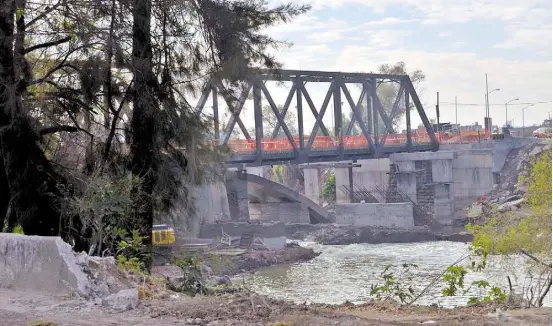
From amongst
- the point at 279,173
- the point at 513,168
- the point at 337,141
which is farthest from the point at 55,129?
the point at 279,173

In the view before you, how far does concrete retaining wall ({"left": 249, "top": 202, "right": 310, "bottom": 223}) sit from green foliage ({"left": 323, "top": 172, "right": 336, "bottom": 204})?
43.5ft

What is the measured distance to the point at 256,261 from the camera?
49.4m

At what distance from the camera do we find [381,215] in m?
68.5

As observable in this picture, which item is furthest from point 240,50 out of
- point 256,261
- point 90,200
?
point 256,261

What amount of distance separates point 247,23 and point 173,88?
8.09ft

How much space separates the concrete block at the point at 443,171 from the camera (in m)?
74.2

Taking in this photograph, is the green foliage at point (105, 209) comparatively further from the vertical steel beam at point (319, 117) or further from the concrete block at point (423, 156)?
the concrete block at point (423, 156)

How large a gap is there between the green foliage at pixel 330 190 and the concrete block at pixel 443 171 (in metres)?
15.1

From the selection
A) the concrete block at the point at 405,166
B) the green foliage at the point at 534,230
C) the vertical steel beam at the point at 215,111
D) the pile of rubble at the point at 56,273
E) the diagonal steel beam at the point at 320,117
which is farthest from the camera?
the concrete block at the point at 405,166

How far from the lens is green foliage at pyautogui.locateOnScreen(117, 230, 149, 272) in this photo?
1436 centimetres

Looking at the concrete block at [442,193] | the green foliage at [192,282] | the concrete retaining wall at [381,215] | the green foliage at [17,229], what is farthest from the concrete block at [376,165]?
the green foliage at [192,282]

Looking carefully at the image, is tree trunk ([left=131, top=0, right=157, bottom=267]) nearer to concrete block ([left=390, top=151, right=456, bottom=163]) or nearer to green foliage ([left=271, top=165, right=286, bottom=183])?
concrete block ([left=390, top=151, right=456, bottom=163])

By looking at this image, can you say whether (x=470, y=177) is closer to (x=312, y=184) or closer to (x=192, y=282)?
(x=312, y=184)

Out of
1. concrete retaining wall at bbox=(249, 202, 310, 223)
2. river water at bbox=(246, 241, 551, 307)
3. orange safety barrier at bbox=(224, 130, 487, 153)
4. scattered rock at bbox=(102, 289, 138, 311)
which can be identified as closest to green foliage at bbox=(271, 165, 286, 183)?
orange safety barrier at bbox=(224, 130, 487, 153)
